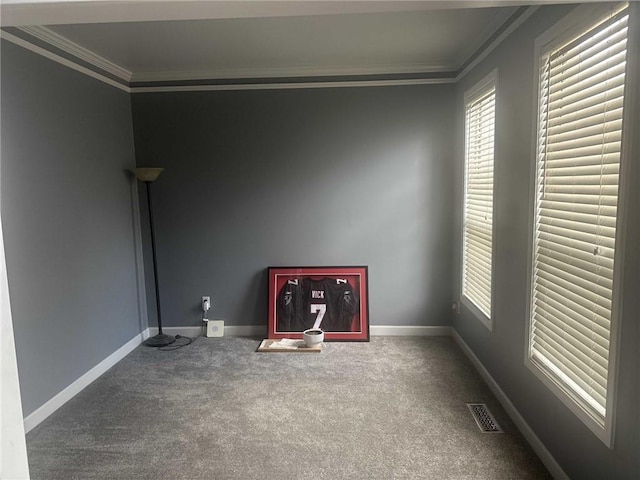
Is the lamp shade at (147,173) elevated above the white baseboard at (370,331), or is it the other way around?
the lamp shade at (147,173)

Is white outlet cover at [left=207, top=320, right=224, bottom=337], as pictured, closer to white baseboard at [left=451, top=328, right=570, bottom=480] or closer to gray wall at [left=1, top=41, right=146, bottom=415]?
gray wall at [left=1, top=41, right=146, bottom=415]

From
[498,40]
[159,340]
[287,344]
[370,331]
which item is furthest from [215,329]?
[498,40]

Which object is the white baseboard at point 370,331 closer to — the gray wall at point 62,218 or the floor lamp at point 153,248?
the floor lamp at point 153,248

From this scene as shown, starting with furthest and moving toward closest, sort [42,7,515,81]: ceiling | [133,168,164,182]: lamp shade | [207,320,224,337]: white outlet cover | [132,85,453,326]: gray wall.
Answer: [207,320,224,337]: white outlet cover → [132,85,453,326]: gray wall → [133,168,164,182]: lamp shade → [42,7,515,81]: ceiling

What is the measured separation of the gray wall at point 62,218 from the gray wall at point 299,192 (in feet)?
1.41

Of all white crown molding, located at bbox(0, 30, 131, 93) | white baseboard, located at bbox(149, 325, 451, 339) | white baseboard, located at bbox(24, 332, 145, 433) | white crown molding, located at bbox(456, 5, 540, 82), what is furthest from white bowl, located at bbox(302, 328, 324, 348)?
white crown molding, located at bbox(0, 30, 131, 93)

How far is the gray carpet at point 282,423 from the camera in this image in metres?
2.00

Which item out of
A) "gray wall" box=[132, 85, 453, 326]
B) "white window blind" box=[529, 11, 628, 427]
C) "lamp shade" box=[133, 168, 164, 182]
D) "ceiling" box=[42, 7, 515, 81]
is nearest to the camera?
"white window blind" box=[529, 11, 628, 427]

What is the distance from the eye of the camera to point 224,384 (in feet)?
9.43

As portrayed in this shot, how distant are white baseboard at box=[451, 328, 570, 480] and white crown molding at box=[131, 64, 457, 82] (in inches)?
94.4

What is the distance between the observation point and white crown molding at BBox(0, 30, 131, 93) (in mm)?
2325

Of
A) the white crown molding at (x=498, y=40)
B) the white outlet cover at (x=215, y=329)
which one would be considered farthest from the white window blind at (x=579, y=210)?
the white outlet cover at (x=215, y=329)

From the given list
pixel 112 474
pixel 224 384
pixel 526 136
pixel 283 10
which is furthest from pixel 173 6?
pixel 224 384

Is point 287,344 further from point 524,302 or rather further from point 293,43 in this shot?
point 293,43
